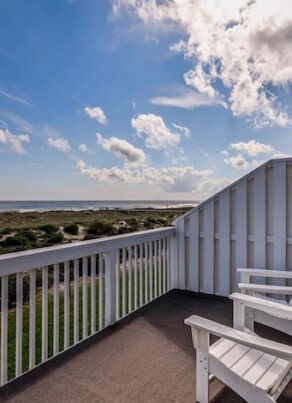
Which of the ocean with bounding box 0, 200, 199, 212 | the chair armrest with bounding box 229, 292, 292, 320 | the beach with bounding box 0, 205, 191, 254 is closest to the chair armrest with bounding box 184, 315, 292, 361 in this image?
the chair armrest with bounding box 229, 292, 292, 320

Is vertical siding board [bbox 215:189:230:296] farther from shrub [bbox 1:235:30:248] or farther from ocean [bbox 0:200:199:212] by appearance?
shrub [bbox 1:235:30:248]

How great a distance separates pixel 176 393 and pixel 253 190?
2.23m

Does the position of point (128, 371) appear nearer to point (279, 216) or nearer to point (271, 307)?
point (271, 307)

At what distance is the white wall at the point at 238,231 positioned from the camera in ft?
10.2

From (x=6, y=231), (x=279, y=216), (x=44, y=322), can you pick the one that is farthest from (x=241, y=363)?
(x=6, y=231)

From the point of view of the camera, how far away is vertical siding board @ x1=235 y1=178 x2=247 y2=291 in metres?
3.32

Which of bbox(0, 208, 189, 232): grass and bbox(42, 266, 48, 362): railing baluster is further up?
bbox(0, 208, 189, 232): grass

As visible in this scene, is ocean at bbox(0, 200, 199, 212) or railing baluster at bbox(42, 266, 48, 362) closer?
railing baluster at bbox(42, 266, 48, 362)

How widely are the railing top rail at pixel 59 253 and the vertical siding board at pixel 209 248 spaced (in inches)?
31.6

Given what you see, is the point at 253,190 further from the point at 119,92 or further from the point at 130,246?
the point at 119,92

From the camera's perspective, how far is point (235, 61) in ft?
16.8

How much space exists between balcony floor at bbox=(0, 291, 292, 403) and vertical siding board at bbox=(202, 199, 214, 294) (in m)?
0.70

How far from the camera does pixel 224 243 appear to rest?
346cm

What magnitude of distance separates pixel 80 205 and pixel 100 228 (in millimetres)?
1838
